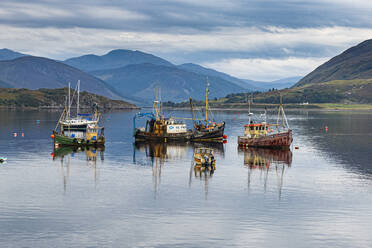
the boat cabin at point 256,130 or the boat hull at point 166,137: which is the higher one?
the boat cabin at point 256,130

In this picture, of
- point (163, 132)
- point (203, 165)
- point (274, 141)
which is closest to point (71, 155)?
point (203, 165)

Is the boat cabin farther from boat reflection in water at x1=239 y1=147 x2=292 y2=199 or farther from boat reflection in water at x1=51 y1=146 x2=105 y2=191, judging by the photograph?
boat reflection in water at x1=51 y1=146 x2=105 y2=191

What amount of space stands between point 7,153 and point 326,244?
283ft

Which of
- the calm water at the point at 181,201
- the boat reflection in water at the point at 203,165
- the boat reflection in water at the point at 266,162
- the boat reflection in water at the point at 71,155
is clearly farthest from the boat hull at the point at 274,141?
the boat reflection in water at the point at 71,155

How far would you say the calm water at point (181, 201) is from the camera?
2083 inches

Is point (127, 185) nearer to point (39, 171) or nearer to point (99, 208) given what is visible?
point (99, 208)

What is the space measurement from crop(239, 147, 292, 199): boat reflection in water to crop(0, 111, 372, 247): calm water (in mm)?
208

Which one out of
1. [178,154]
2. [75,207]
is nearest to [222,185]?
[75,207]

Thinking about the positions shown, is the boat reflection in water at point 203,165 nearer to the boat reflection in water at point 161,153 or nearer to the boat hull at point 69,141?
the boat reflection in water at point 161,153

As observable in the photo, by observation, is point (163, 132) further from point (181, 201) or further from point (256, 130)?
point (181, 201)

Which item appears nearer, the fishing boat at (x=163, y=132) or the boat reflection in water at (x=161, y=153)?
the boat reflection in water at (x=161, y=153)

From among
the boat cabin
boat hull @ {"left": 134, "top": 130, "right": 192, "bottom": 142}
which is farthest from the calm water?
boat hull @ {"left": 134, "top": 130, "right": 192, "bottom": 142}

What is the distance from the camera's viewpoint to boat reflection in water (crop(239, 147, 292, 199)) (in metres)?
90.6

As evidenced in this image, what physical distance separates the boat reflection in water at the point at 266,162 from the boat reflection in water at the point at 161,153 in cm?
777
